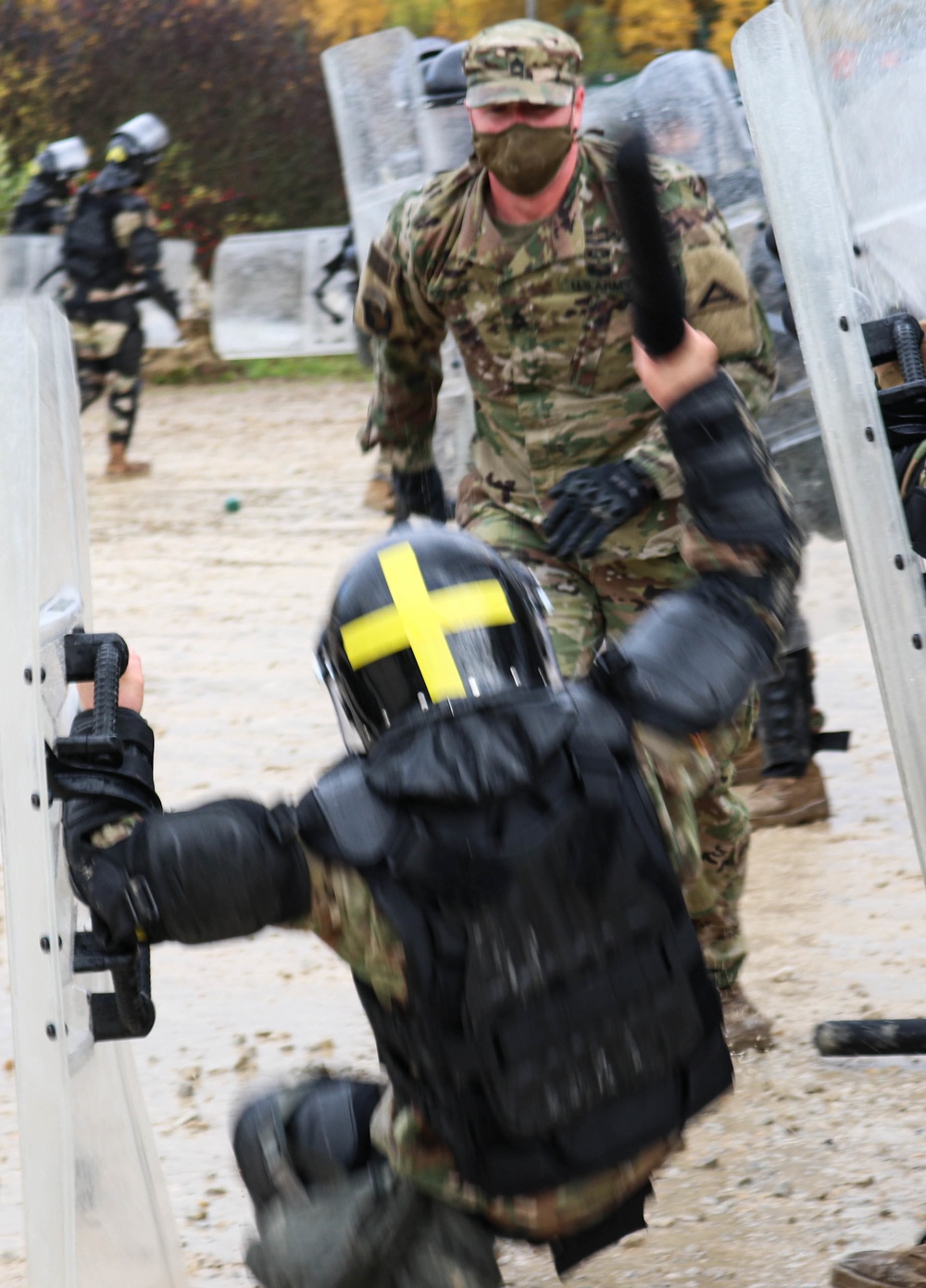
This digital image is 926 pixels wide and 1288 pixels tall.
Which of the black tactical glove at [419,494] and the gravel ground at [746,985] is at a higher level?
the black tactical glove at [419,494]

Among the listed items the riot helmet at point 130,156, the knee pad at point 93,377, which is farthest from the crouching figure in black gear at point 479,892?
the knee pad at point 93,377

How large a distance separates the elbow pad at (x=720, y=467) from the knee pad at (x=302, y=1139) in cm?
77

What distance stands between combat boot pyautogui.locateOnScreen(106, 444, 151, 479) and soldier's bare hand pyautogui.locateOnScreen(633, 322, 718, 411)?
31.5ft

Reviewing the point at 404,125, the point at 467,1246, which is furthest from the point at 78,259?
the point at 467,1246

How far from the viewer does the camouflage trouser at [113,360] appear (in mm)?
10820

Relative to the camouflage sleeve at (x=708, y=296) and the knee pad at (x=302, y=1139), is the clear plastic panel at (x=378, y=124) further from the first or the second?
the knee pad at (x=302, y=1139)

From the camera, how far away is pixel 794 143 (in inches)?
95.8

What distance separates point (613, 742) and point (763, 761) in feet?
10.5

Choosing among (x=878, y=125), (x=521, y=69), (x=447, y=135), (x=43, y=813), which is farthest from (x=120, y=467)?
(x=43, y=813)

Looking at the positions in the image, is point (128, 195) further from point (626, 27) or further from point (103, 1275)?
point (103, 1275)

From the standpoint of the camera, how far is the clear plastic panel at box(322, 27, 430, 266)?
5891 mm

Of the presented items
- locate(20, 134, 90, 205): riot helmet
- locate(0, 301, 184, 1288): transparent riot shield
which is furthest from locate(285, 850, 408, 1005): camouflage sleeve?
locate(20, 134, 90, 205): riot helmet

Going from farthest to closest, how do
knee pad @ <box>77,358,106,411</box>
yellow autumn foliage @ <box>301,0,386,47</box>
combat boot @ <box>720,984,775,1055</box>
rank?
yellow autumn foliage @ <box>301,0,386,47</box>
knee pad @ <box>77,358,106,411</box>
combat boot @ <box>720,984,775,1055</box>

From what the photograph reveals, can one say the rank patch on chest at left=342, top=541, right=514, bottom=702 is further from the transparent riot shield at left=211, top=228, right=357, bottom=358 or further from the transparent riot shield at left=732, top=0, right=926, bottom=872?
the transparent riot shield at left=211, top=228, right=357, bottom=358
